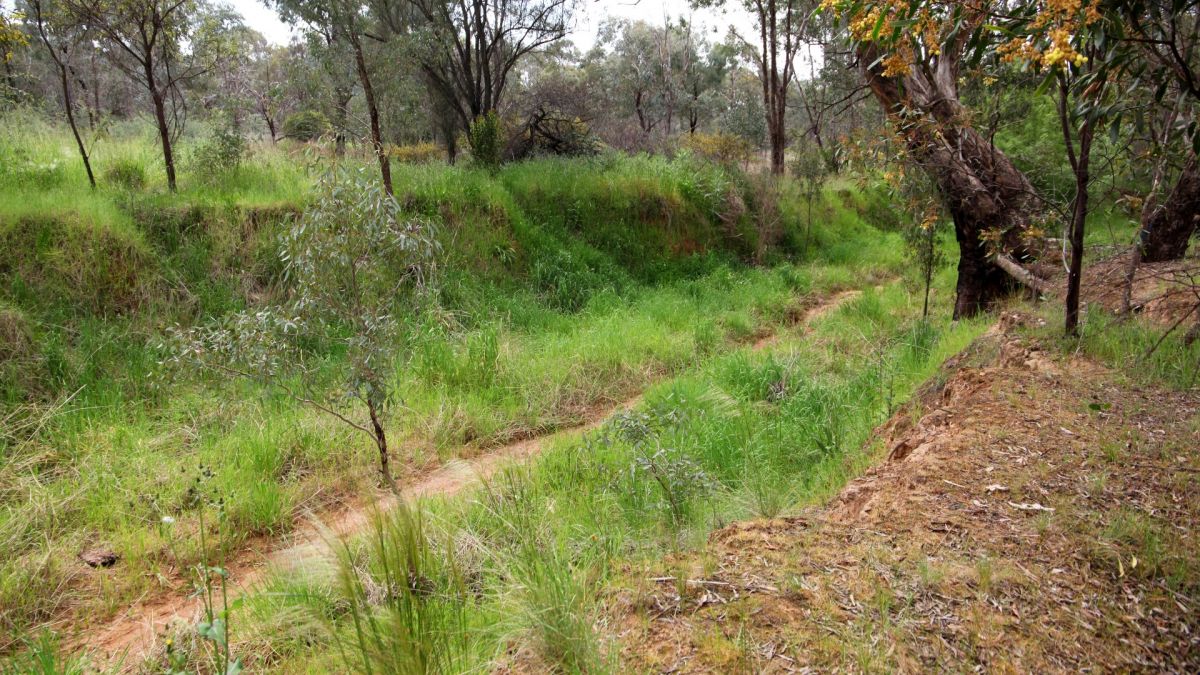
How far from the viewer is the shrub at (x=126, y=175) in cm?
862

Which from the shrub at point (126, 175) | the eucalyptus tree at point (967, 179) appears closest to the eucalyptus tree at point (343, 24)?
the shrub at point (126, 175)

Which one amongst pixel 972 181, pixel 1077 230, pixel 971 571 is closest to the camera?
pixel 971 571

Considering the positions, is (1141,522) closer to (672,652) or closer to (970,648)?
(970,648)

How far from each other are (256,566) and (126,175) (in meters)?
7.53

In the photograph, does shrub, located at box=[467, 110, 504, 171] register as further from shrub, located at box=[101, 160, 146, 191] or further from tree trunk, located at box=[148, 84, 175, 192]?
shrub, located at box=[101, 160, 146, 191]

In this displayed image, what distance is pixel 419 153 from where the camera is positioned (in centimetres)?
1538

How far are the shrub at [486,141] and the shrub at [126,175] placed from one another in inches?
214

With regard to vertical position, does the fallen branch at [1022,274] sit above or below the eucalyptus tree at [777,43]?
below

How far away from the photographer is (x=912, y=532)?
2.54 meters

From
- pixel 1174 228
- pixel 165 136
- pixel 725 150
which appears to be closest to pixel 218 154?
pixel 165 136

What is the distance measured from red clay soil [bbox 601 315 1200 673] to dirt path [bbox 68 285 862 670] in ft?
4.10

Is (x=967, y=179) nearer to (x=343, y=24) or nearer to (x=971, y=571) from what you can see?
(x=971, y=571)

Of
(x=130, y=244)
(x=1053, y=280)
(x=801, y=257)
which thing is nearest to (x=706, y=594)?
(x=1053, y=280)

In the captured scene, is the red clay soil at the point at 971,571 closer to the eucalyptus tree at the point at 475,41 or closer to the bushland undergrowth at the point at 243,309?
the bushland undergrowth at the point at 243,309
